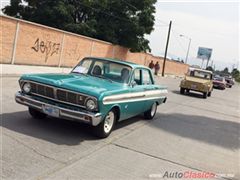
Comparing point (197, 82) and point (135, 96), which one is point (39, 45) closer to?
point (197, 82)

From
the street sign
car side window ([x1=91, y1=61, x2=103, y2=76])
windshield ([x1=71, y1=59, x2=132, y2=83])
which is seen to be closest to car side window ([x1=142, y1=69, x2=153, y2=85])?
windshield ([x1=71, y1=59, x2=132, y2=83])

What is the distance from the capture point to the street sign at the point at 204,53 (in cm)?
11101

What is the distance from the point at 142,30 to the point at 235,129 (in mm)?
25702

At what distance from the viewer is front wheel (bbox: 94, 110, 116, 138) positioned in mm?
7035

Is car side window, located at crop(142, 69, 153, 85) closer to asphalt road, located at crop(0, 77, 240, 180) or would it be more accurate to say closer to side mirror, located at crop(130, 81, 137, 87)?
side mirror, located at crop(130, 81, 137, 87)

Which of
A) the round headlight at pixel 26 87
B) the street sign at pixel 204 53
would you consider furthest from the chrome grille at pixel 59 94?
the street sign at pixel 204 53

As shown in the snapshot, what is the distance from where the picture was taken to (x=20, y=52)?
20.6 metres

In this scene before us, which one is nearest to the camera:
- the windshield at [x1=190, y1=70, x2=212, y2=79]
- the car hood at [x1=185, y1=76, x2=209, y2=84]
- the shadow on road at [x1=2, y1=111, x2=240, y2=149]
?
the shadow on road at [x1=2, y1=111, x2=240, y2=149]

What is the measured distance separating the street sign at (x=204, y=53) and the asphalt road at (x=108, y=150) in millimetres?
104193

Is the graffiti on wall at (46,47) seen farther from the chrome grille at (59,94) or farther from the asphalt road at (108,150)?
the chrome grille at (59,94)

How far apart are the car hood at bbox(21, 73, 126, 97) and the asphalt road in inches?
37.2

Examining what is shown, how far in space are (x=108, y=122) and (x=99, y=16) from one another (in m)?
31.3

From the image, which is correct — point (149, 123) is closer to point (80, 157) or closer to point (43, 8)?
point (80, 157)

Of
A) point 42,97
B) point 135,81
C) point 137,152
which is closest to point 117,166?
point 137,152
